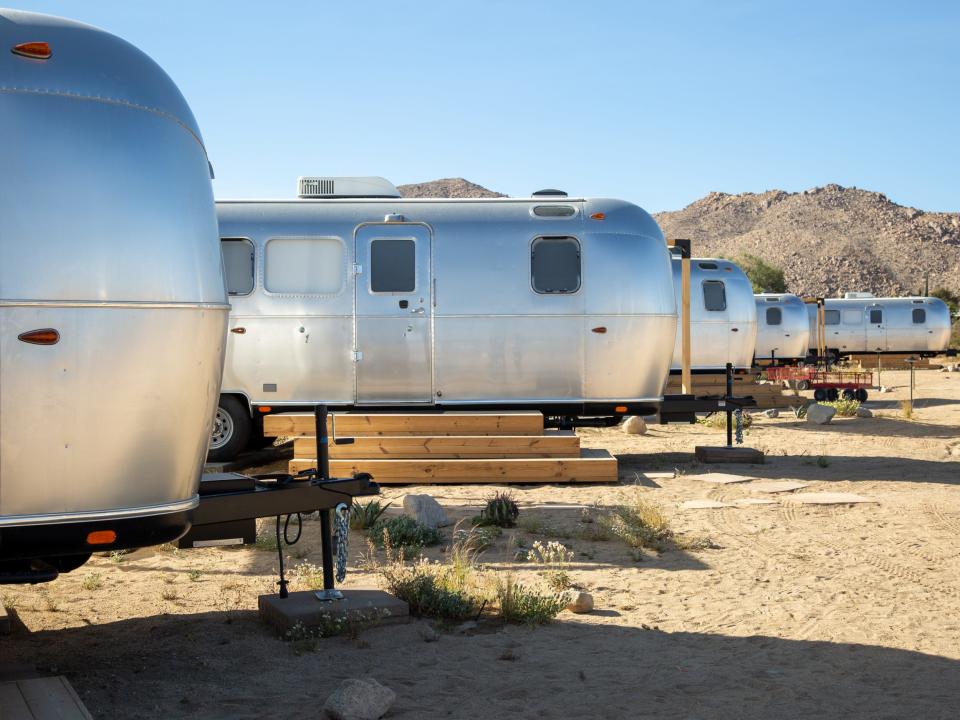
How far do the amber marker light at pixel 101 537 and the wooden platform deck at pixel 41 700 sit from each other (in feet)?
2.24

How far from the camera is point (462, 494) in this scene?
35.5 feet

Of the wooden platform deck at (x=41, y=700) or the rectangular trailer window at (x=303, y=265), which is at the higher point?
the rectangular trailer window at (x=303, y=265)

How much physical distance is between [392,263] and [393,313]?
1.94 feet

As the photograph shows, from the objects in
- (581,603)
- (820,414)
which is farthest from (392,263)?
(820,414)

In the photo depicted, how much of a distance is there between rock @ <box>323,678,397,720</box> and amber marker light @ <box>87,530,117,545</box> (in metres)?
1.20

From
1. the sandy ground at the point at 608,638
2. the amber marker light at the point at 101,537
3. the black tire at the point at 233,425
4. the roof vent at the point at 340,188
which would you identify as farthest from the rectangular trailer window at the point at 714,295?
the amber marker light at the point at 101,537

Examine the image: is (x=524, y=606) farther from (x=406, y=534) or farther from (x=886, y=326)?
(x=886, y=326)

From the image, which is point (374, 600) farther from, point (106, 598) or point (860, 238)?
point (860, 238)

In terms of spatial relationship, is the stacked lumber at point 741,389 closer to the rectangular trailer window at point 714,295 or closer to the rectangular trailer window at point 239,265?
the rectangular trailer window at point 714,295

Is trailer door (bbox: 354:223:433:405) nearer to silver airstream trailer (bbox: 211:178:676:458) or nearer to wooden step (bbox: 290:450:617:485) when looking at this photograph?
silver airstream trailer (bbox: 211:178:676:458)

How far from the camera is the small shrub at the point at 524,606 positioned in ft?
20.1

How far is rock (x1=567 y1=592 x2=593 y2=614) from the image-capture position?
21.0 feet

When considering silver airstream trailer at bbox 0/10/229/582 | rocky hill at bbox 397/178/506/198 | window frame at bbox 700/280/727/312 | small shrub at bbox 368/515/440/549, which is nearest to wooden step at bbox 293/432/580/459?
small shrub at bbox 368/515/440/549

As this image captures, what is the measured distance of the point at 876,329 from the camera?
33781 mm
